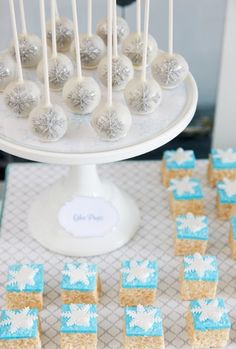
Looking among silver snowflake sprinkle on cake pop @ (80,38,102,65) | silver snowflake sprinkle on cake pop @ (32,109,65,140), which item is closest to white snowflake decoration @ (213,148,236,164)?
silver snowflake sprinkle on cake pop @ (80,38,102,65)

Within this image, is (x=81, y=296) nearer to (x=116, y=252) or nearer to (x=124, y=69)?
(x=116, y=252)

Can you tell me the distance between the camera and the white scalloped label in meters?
1.32

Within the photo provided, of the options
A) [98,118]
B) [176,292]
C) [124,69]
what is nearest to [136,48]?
[124,69]

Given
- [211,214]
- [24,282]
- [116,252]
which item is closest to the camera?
[24,282]

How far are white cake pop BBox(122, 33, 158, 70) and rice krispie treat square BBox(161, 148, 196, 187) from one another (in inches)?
12.4

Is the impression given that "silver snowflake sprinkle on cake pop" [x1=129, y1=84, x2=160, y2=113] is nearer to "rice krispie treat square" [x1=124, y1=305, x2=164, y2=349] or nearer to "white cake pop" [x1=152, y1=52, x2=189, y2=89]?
"white cake pop" [x1=152, y1=52, x2=189, y2=89]

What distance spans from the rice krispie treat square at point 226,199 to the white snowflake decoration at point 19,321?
52 centimetres

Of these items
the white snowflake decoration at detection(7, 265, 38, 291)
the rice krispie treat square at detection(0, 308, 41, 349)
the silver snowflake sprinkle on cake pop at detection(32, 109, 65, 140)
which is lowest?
the rice krispie treat square at detection(0, 308, 41, 349)

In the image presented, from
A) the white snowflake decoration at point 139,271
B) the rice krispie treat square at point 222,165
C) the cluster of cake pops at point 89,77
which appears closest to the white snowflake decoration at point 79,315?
the white snowflake decoration at point 139,271

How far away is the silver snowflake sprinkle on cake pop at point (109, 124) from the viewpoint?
1072 mm

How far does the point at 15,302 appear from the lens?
3.91ft

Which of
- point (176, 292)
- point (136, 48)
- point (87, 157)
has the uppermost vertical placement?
point (136, 48)

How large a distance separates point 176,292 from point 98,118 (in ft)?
1.34

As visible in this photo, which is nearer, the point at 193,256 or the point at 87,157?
the point at 87,157
